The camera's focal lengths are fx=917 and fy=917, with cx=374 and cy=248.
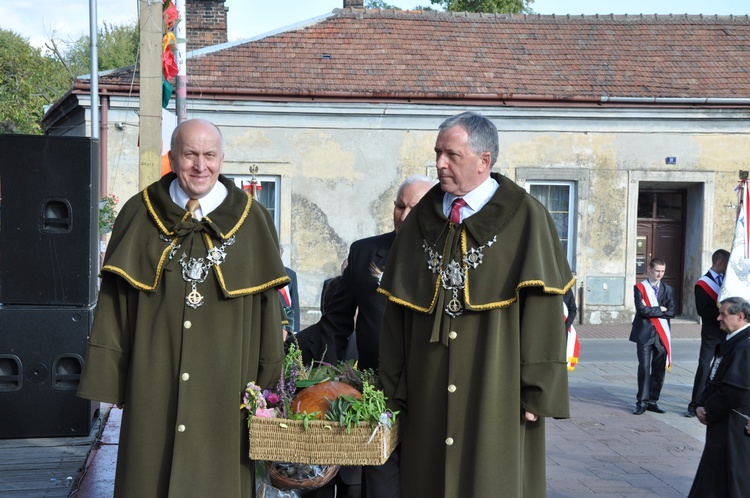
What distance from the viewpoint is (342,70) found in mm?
19562

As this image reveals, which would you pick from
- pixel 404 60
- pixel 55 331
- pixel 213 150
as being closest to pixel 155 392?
pixel 213 150

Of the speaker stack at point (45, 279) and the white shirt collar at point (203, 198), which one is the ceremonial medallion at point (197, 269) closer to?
the white shirt collar at point (203, 198)

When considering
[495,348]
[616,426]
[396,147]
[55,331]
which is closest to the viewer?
[495,348]

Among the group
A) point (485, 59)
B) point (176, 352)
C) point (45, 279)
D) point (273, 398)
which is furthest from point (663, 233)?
point (176, 352)

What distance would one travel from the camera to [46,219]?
268 inches

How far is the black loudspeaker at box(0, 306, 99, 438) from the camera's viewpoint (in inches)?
269

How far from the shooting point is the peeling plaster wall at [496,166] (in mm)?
18797

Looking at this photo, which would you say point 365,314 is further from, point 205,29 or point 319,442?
point 205,29

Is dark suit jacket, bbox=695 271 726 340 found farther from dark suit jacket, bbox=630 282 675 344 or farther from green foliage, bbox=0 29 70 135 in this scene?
green foliage, bbox=0 29 70 135

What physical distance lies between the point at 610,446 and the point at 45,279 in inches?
205

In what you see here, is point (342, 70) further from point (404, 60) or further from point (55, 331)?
point (55, 331)

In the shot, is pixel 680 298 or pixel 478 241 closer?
pixel 478 241

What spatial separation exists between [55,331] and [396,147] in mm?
12697

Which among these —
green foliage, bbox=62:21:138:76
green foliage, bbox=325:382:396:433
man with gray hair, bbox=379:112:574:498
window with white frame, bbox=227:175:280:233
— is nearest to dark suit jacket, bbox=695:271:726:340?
man with gray hair, bbox=379:112:574:498
